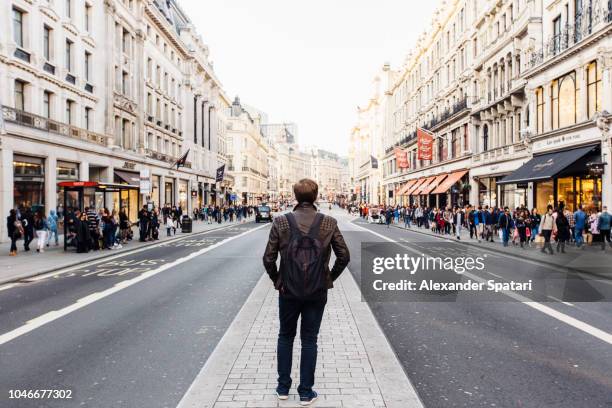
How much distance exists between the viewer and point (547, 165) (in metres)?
24.8

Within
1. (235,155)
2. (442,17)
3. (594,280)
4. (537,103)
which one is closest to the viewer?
(594,280)

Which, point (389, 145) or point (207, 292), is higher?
point (389, 145)

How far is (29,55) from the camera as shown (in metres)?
24.9

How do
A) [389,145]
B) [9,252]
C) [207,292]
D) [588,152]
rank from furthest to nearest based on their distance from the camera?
[389,145]
[588,152]
[9,252]
[207,292]

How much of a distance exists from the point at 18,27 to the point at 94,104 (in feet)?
28.3

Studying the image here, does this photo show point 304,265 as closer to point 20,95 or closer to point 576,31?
point 576,31

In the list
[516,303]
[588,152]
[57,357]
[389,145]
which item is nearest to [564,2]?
[588,152]

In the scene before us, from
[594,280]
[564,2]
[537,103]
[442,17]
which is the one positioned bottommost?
[594,280]

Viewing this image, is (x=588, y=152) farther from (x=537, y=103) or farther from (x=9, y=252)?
(x=9, y=252)

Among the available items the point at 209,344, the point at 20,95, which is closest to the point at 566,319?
the point at 209,344

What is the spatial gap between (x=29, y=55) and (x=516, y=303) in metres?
26.2

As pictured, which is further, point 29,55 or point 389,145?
point 389,145

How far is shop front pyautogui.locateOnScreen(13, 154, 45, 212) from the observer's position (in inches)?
925

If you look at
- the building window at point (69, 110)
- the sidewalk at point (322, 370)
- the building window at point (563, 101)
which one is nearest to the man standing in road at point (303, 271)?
the sidewalk at point (322, 370)
